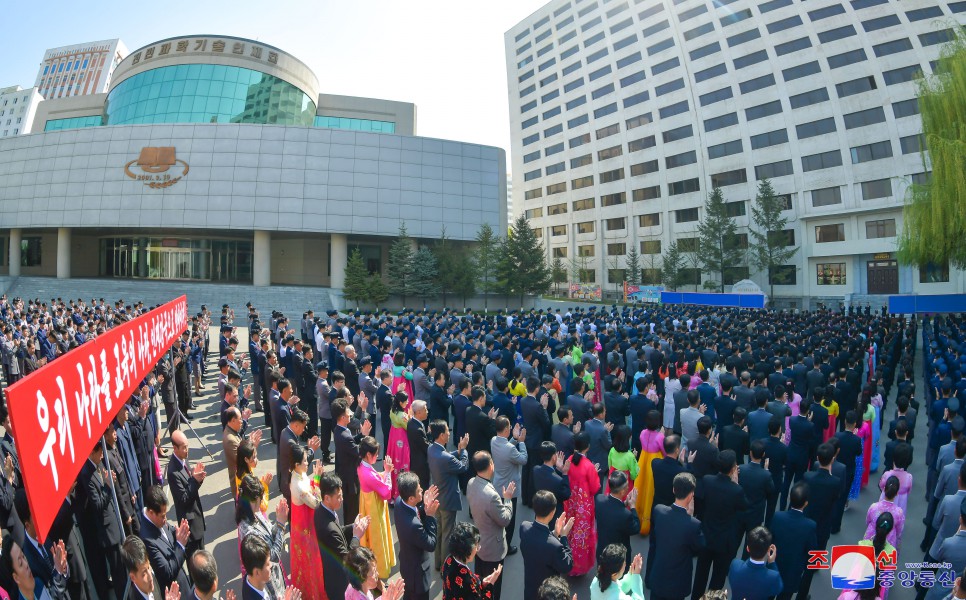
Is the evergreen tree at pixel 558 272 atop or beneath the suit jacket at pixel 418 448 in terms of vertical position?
atop

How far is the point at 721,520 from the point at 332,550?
312cm

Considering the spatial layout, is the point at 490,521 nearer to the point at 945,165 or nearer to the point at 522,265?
the point at 945,165

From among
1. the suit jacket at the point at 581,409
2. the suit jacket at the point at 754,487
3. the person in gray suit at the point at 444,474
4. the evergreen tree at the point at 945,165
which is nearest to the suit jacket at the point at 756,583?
Answer: the suit jacket at the point at 754,487

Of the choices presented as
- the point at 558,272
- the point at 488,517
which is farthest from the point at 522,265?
the point at 488,517

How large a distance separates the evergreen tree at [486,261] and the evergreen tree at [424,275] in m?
2.63

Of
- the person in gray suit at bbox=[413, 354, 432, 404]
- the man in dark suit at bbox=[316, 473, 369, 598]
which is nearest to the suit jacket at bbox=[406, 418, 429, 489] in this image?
the man in dark suit at bbox=[316, 473, 369, 598]

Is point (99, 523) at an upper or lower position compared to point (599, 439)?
lower

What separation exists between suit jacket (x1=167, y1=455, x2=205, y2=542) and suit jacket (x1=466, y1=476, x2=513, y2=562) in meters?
2.40

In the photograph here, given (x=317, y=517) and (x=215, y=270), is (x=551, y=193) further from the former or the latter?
(x=317, y=517)

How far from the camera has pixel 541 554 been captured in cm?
342

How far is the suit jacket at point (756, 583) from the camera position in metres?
3.24

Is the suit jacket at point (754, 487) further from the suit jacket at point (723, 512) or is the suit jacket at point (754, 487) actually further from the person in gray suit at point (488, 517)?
the person in gray suit at point (488, 517)

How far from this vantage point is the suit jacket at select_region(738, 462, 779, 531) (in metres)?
4.54

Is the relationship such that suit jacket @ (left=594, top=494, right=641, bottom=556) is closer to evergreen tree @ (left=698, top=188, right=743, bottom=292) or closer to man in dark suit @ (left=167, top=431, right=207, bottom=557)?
man in dark suit @ (left=167, top=431, right=207, bottom=557)
